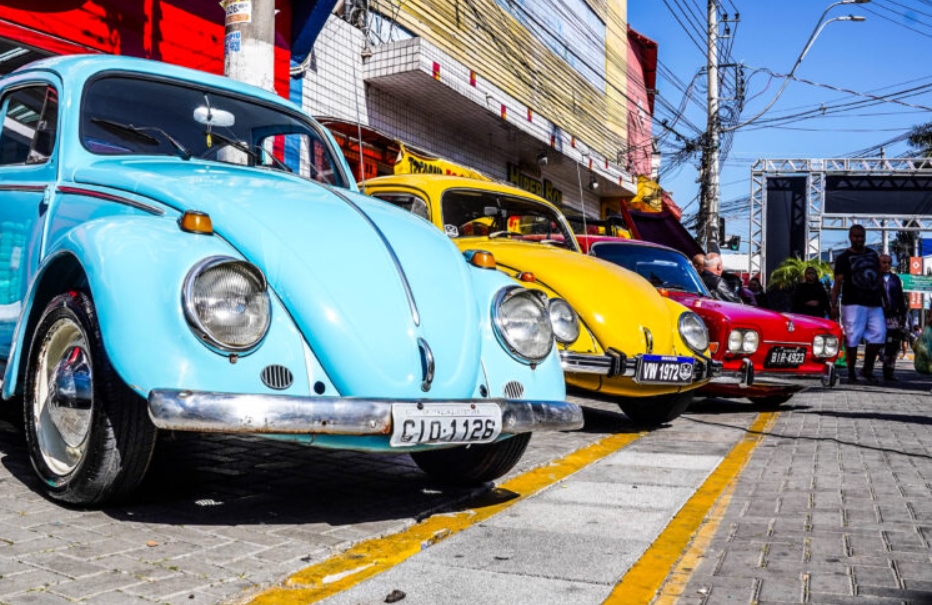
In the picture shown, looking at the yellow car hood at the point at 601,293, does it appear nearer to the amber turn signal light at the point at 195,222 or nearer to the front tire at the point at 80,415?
the amber turn signal light at the point at 195,222

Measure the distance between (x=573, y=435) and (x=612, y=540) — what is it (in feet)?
9.56

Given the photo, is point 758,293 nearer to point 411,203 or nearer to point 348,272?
point 411,203

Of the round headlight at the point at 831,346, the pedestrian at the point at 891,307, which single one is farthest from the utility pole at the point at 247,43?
the pedestrian at the point at 891,307

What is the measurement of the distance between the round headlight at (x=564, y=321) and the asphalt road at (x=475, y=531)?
2.30ft

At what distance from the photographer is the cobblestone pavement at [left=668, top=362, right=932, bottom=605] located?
2756mm

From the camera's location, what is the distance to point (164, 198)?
11.5 ft

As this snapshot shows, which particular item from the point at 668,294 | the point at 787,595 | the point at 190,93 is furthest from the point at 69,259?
the point at 668,294

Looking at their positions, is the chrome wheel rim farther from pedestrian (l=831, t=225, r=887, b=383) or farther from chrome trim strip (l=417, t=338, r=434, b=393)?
pedestrian (l=831, t=225, r=887, b=383)

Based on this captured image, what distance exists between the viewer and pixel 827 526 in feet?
11.8

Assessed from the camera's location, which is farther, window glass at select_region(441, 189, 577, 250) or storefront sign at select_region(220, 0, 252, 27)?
storefront sign at select_region(220, 0, 252, 27)

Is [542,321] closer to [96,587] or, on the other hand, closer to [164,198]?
[164,198]

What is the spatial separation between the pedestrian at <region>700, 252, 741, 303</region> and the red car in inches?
32.0

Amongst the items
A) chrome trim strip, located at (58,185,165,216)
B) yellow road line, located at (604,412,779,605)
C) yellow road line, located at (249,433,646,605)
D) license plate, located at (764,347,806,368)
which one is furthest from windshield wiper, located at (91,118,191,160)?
license plate, located at (764,347,806,368)

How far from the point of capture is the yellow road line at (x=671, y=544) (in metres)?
2.68
